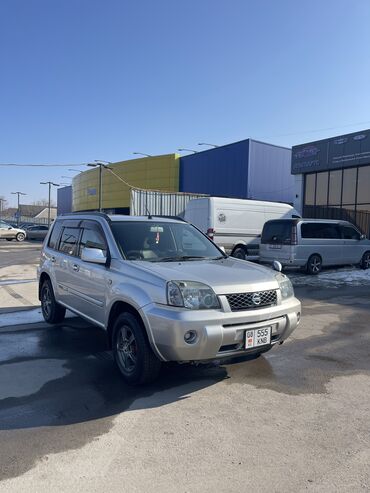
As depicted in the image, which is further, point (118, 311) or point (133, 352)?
point (118, 311)

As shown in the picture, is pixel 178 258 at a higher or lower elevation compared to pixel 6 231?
higher

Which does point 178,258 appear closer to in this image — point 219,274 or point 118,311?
point 219,274

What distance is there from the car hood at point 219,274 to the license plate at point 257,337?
1.38ft

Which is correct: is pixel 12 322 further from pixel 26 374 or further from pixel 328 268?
pixel 328 268

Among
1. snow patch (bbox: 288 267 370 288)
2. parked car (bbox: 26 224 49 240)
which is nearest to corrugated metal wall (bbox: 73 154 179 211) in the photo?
parked car (bbox: 26 224 49 240)

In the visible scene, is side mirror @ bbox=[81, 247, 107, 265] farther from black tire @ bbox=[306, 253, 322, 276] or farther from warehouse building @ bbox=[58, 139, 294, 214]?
warehouse building @ bbox=[58, 139, 294, 214]

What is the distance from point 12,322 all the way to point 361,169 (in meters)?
19.9

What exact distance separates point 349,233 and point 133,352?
1277 cm

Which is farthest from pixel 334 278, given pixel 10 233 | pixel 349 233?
pixel 10 233

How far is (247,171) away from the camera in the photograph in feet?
112

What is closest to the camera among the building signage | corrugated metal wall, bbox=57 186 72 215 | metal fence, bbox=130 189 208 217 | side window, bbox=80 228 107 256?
side window, bbox=80 228 107 256

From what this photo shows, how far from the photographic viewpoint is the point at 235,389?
175 inches

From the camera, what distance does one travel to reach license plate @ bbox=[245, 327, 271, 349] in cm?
429

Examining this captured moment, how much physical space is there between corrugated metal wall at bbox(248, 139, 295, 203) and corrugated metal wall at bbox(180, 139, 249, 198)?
65cm
